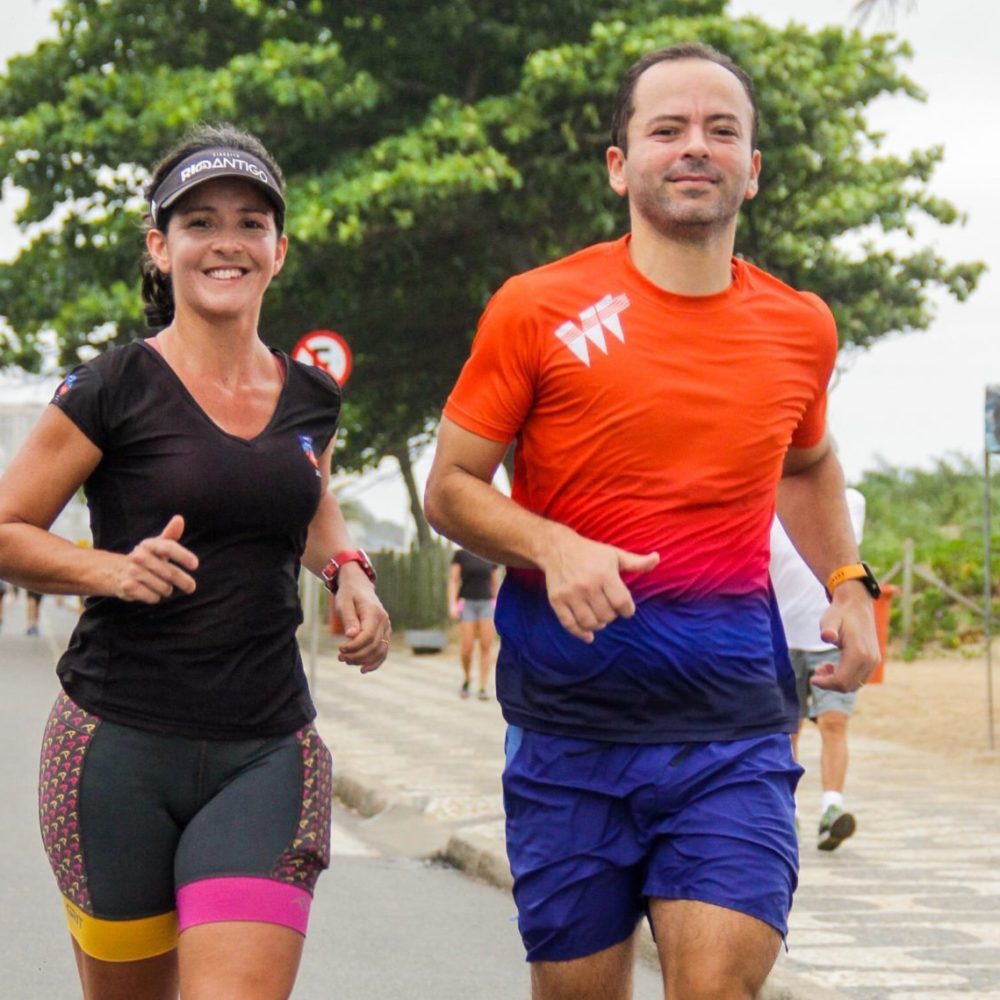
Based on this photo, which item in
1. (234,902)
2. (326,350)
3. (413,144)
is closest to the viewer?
(234,902)

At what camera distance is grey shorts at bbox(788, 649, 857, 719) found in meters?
8.68

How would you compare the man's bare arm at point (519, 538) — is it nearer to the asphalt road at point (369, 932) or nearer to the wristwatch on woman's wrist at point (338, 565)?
the wristwatch on woman's wrist at point (338, 565)

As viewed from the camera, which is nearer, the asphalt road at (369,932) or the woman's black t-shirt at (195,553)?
the woman's black t-shirt at (195,553)

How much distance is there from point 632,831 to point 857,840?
6.11 meters

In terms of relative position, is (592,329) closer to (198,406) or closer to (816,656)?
(198,406)

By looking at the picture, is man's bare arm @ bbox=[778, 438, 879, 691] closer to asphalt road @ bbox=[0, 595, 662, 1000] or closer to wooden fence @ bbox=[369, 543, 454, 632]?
asphalt road @ bbox=[0, 595, 662, 1000]

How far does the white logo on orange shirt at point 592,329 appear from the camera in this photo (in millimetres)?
3604

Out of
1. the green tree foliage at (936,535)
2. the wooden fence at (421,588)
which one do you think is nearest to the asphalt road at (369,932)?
the green tree foliage at (936,535)

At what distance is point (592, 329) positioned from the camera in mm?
3619

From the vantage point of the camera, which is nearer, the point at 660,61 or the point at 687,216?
the point at 687,216

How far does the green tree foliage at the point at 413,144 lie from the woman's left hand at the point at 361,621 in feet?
58.0

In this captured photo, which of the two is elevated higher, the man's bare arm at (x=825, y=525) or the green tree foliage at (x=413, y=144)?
the green tree foliage at (x=413, y=144)

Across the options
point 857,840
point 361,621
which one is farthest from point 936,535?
point 361,621

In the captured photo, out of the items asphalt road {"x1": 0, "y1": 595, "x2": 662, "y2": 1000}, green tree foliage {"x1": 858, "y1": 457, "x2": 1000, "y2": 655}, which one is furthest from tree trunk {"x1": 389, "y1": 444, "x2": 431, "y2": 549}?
asphalt road {"x1": 0, "y1": 595, "x2": 662, "y2": 1000}
